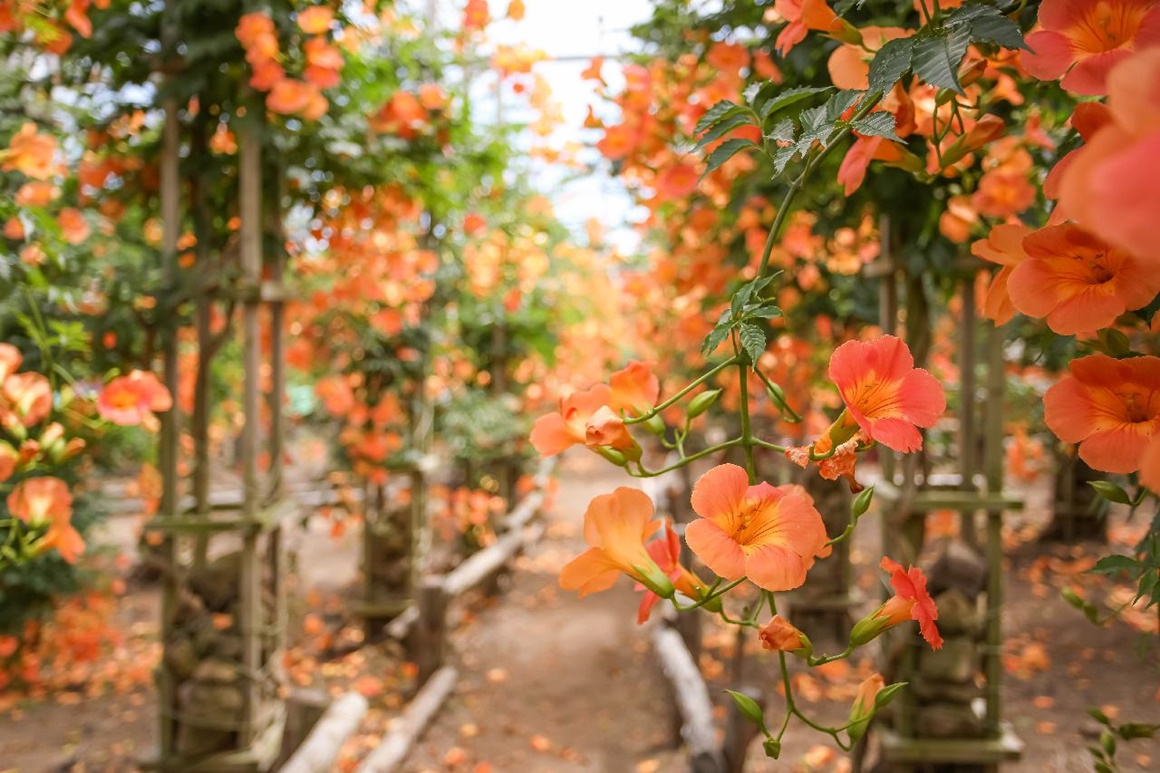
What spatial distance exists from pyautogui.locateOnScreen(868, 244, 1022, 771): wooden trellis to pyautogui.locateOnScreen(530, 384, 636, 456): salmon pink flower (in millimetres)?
1582

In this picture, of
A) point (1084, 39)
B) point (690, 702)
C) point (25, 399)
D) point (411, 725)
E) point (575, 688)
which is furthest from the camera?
point (575, 688)

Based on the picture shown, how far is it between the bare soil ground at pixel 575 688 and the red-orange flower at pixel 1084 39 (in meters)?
2.90

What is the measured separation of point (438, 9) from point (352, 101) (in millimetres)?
3000

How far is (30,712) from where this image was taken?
12.8 feet

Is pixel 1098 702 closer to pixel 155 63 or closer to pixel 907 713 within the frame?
pixel 907 713

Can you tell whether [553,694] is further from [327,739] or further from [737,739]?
[737,739]

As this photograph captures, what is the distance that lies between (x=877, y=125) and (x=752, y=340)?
0.18 m

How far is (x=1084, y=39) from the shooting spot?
539mm

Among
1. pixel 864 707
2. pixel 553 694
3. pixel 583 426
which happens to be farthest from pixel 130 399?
pixel 553 694

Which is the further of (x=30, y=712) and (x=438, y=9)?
(x=438, y=9)

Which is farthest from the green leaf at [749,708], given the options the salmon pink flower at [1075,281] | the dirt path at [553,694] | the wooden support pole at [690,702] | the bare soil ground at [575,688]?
the dirt path at [553,694]

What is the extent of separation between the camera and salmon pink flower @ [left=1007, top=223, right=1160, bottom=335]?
20.3 inches

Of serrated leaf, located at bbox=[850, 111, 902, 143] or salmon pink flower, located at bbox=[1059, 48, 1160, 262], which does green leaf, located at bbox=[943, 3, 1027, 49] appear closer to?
serrated leaf, located at bbox=[850, 111, 902, 143]

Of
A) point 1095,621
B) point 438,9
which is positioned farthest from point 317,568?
point 1095,621
